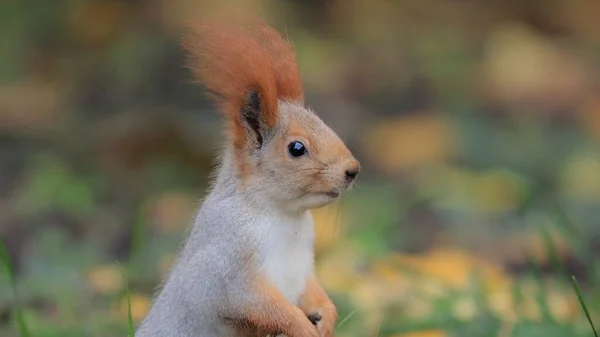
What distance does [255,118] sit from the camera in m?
2.87

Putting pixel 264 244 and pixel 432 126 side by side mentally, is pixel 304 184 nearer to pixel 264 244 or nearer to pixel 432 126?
pixel 264 244

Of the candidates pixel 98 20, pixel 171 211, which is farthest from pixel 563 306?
pixel 98 20

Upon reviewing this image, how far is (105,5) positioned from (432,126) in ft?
7.04

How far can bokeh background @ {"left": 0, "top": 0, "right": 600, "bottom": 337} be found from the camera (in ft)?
14.1

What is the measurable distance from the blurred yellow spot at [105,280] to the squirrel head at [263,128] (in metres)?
1.72

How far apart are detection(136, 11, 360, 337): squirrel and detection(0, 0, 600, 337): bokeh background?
1057mm

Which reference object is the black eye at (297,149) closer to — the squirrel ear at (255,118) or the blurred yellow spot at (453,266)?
the squirrel ear at (255,118)

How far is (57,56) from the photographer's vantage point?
7.14 metres

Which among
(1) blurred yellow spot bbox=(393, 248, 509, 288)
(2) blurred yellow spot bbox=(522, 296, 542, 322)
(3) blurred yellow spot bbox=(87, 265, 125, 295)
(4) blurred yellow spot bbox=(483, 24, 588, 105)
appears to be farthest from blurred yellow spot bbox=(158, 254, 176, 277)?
(4) blurred yellow spot bbox=(483, 24, 588, 105)

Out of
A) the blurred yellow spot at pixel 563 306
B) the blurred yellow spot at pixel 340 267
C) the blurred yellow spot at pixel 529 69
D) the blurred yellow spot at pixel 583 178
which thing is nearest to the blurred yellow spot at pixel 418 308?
the blurred yellow spot at pixel 340 267

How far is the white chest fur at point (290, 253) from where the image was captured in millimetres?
2799

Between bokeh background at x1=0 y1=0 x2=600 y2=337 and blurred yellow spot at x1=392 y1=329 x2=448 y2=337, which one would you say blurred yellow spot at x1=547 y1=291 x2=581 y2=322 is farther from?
blurred yellow spot at x1=392 y1=329 x2=448 y2=337

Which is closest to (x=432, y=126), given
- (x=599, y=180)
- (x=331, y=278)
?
(x=599, y=180)

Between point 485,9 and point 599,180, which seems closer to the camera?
point 599,180
